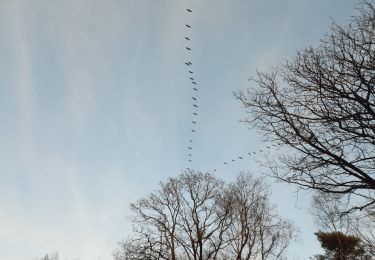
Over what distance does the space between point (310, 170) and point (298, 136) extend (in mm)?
736

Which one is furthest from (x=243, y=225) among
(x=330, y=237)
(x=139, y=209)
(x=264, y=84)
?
(x=264, y=84)

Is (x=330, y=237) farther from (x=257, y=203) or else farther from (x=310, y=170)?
(x=310, y=170)

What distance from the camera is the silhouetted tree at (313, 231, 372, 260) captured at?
25397 millimetres

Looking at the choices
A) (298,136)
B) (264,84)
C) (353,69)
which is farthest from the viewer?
(264,84)

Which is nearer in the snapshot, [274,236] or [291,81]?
[291,81]

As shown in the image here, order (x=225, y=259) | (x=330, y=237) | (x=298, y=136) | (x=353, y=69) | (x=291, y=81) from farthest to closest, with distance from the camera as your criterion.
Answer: (x=330, y=237) < (x=225, y=259) < (x=291, y=81) < (x=298, y=136) < (x=353, y=69)

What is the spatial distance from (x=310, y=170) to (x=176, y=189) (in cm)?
1630

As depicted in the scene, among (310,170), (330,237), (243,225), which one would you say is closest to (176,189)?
(243,225)

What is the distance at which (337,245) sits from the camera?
26594 mm

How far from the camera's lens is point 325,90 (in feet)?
21.2

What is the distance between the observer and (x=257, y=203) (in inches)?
837

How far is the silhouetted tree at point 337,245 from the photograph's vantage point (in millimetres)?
25397

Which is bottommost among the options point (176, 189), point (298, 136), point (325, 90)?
point (298, 136)

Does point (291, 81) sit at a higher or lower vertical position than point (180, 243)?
lower
